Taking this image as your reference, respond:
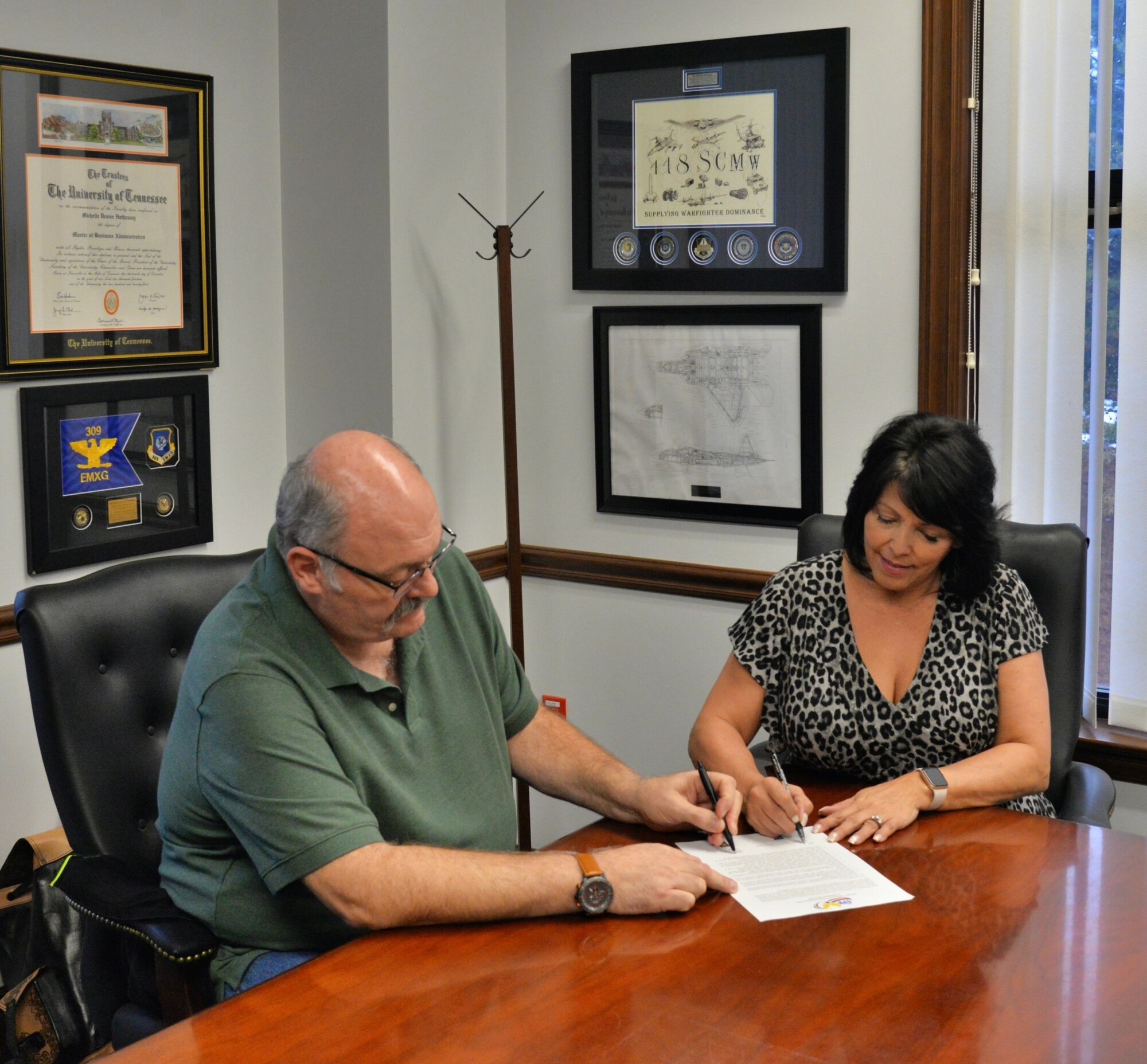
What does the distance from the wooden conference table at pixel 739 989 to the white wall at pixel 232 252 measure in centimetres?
142

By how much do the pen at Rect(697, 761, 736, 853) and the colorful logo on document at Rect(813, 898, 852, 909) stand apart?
183 millimetres

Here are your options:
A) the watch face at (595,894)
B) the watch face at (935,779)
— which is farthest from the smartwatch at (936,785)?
the watch face at (595,894)

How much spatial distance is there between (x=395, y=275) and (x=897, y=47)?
1252mm

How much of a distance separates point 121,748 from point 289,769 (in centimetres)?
51

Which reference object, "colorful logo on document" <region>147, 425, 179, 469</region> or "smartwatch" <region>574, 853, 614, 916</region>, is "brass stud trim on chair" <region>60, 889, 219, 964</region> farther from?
"colorful logo on document" <region>147, 425, 179, 469</region>

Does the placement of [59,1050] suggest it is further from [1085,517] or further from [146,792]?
[1085,517]

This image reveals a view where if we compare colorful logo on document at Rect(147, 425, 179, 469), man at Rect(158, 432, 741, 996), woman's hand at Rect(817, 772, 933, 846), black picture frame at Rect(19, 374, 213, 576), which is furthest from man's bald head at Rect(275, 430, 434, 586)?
colorful logo on document at Rect(147, 425, 179, 469)

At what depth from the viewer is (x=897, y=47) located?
9.27ft

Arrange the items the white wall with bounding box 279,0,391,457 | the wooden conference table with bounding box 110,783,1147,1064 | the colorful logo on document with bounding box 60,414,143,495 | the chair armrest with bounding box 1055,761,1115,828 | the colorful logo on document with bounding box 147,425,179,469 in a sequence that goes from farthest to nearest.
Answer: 1. the white wall with bounding box 279,0,391,457
2. the colorful logo on document with bounding box 147,425,179,469
3. the colorful logo on document with bounding box 60,414,143,495
4. the chair armrest with bounding box 1055,761,1115,828
5. the wooden conference table with bounding box 110,783,1147,1064

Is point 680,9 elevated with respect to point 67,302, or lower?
elevated

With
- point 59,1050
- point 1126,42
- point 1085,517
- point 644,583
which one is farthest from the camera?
point 644,583

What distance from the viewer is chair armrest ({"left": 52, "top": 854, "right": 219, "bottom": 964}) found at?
155cm

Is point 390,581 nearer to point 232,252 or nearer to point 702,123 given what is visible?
point 232,252

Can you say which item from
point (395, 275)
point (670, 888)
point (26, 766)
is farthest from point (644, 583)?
point (670, 888)
